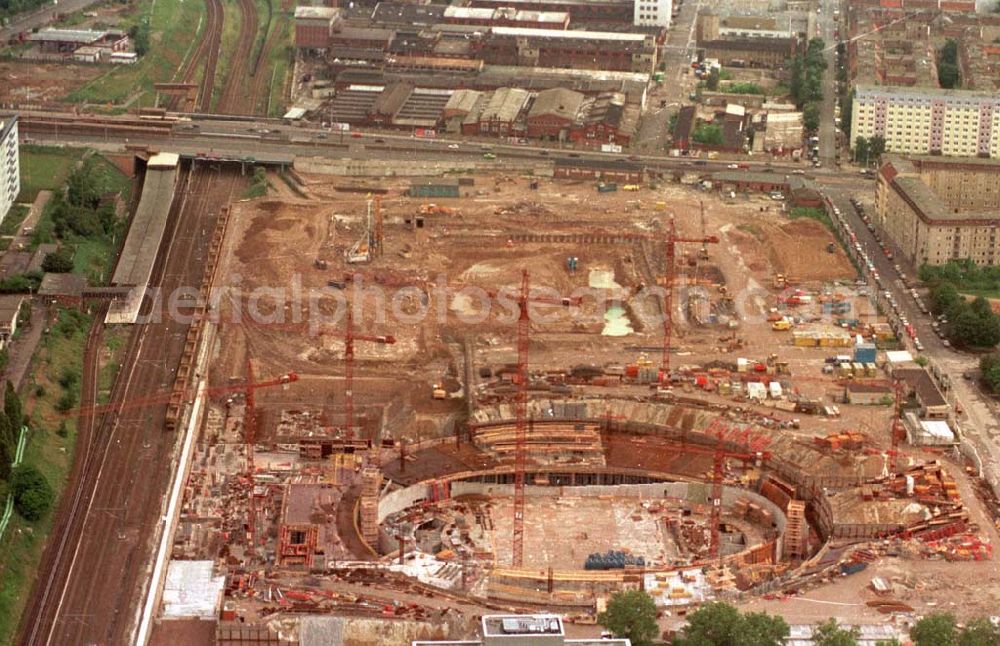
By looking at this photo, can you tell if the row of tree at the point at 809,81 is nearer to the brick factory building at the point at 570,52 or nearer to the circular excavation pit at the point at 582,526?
the brick factory building at the point at 570,52

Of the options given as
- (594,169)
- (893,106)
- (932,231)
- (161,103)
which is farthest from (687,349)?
(161,103)

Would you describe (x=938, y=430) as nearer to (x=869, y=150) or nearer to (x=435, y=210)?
(x=435, y=210)

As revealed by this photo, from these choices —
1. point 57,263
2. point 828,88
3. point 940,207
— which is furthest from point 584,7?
point 57,263

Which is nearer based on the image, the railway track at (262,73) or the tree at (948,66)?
the railway track at (262,73)

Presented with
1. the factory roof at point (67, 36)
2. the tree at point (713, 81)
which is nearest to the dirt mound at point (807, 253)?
the tree at point (713, 81)

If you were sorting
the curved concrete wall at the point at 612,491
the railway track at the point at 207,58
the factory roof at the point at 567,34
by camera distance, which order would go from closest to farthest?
the curved concrete wall at the point at 612,491, the railway track at the point at 207,58, the factory roof at the point at 567,34

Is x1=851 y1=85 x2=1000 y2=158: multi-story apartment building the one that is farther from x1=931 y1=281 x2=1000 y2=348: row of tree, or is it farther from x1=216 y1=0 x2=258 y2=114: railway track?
x1=216 y1=0 x2=258 y2=114: railway track

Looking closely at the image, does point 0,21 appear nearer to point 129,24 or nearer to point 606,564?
point 129,24

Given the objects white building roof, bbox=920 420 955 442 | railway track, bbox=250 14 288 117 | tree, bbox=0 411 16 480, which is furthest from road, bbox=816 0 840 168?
tree, bbox=0 411 16 480
